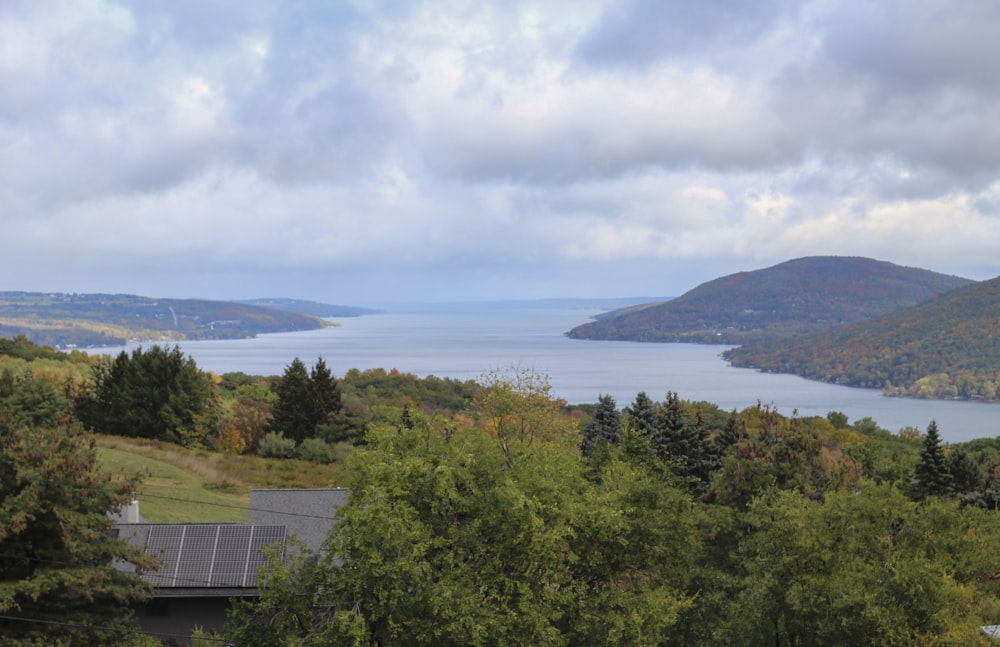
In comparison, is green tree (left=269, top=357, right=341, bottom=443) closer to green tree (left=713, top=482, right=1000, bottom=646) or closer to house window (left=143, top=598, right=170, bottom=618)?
house window (left=143, top=598, right=170, bottom=618)

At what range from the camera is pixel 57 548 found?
15680 millimetres

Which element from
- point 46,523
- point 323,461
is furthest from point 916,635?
point 323,461

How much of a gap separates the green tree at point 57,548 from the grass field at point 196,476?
12.8m

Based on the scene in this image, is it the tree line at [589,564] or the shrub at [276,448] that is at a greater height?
the tree line at [589,564]

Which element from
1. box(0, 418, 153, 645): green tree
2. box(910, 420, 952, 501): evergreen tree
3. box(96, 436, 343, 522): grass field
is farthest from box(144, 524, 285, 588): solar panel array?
box(910, 420, 952, 501): evergreen tree

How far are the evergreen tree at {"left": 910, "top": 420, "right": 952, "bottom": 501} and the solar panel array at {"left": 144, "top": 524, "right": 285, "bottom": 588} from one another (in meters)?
28.2

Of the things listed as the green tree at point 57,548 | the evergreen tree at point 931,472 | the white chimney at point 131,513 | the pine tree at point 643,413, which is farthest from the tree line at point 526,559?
the pine tree at point 643,413

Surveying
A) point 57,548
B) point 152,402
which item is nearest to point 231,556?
point 57,548

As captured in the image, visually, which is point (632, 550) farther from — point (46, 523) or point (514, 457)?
point (46, 523)

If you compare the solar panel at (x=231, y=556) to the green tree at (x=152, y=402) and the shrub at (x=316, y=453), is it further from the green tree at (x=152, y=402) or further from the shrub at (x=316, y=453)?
the green tree at (x=152, y=402)

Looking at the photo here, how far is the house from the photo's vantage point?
19875 mm

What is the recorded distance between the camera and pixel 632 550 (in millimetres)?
19281

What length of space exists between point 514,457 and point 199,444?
3588cm

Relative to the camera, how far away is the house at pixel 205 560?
1988 cm
